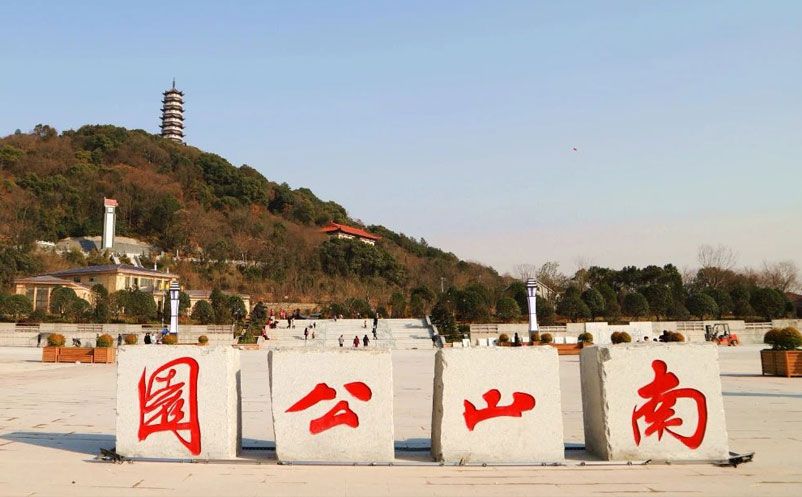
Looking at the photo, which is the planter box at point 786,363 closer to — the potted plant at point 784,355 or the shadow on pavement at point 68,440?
the potted plant at point 784,355

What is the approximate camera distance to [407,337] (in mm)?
33219

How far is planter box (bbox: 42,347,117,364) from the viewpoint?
62.2ft

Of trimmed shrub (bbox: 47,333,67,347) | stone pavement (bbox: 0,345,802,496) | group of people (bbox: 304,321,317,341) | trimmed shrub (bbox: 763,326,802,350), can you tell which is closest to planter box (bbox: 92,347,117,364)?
trimmed shrub (bbox: 47,333,67,347)

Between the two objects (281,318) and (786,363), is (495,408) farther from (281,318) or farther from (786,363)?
(281,318)

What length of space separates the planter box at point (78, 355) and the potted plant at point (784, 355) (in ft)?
57.5

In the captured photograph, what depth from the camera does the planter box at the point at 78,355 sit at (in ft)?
62.2

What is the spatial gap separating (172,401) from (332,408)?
1301 mm

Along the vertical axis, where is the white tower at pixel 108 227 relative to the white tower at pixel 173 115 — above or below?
below

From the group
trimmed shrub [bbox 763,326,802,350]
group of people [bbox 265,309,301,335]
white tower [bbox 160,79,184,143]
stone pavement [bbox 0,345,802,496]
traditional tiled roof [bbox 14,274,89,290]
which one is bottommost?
stone pavement [bbox 0,345,802,496]

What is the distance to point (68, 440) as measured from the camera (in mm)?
5820

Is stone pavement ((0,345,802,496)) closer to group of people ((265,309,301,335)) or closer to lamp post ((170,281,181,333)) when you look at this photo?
lamp post ((170,281,181,333))

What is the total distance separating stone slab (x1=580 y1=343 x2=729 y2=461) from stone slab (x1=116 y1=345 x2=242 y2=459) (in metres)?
2.97

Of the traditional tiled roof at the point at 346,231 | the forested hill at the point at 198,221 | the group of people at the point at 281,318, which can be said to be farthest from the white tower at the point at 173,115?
the group of people at the point at 281,318

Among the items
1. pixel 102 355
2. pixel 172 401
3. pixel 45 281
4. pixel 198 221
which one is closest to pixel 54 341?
pixel 102 355
